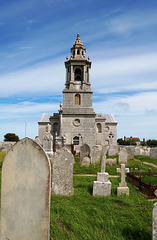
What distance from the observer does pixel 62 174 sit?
6.39 m

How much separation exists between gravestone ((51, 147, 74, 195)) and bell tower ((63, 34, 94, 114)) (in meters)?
22.3

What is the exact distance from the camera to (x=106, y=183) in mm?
6328

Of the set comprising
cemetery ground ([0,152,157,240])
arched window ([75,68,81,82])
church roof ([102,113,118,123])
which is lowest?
cemetery ground ([0,152,157,240])

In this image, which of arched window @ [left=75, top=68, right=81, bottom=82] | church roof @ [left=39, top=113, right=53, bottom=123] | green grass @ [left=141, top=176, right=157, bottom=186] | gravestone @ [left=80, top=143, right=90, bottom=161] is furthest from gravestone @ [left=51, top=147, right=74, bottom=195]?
church roof @ [left=39, top=113, right=53, bottom=123]

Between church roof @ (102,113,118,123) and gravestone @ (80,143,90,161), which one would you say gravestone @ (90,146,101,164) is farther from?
church roof @ (102,113,118,123)

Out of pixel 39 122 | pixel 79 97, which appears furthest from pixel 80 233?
pixel 39 122

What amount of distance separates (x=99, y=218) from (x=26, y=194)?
6.62ft

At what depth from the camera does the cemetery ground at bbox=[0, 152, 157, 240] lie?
353 cm

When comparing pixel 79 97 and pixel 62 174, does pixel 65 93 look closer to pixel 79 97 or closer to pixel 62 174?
pixel 79 97

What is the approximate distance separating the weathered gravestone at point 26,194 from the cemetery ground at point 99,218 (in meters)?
0.71

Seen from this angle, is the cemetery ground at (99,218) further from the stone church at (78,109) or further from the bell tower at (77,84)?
the bell tower at (77,84)

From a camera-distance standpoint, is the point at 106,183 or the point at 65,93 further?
the point at 65,93

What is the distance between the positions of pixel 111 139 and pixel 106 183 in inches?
1259

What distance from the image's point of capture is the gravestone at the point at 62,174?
20.7 ft
